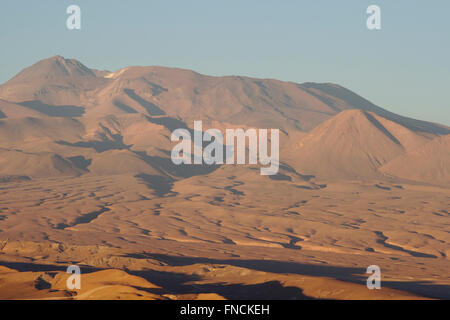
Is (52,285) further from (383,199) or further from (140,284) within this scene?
(383,199)

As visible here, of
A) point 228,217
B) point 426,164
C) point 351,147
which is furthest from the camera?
point 351,147

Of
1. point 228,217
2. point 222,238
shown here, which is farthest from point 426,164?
point 222,238

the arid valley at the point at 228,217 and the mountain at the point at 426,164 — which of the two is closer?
the arid valley at the point at 228,217

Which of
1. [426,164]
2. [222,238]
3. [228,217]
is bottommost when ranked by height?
[228,217]

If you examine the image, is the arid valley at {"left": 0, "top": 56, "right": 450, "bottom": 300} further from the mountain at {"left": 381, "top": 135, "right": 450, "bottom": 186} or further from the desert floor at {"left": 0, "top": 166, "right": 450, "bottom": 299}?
the mountain at {"left": 381, "top": 135, "right": 450, "bottom": 186}

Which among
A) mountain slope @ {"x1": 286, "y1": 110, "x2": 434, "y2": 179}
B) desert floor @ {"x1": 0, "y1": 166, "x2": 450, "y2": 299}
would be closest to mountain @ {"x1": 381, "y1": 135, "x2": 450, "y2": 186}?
mountain slope @ {"x1": 286, "y1": 110, "x2": 434, "y2": 179}

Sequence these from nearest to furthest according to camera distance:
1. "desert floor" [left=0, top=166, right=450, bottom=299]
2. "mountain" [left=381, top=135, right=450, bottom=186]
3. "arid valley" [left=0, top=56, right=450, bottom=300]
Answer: "desert floor" [left=0, top=166, right=450, bottom=299] < "arid valley" [left=0, top=56, right=450, bottom=300] < "mountain" [left=381, top=135, right=450, bottom=186]

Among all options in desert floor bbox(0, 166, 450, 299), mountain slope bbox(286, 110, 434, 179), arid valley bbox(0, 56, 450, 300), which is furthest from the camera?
mountain slope bbox(286, 110, 434, 179)

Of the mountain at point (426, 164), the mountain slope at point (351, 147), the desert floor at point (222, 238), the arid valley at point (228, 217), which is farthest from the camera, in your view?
the mountain slope at point (351, 147)

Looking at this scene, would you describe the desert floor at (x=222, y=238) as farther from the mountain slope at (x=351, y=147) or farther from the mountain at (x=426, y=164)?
the mountain slope at (x=351, y=147)

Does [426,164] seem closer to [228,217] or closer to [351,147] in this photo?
[351,147]

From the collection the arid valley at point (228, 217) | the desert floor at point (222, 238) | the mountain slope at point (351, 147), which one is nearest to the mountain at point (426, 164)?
the arid valley at point (228, 217)
